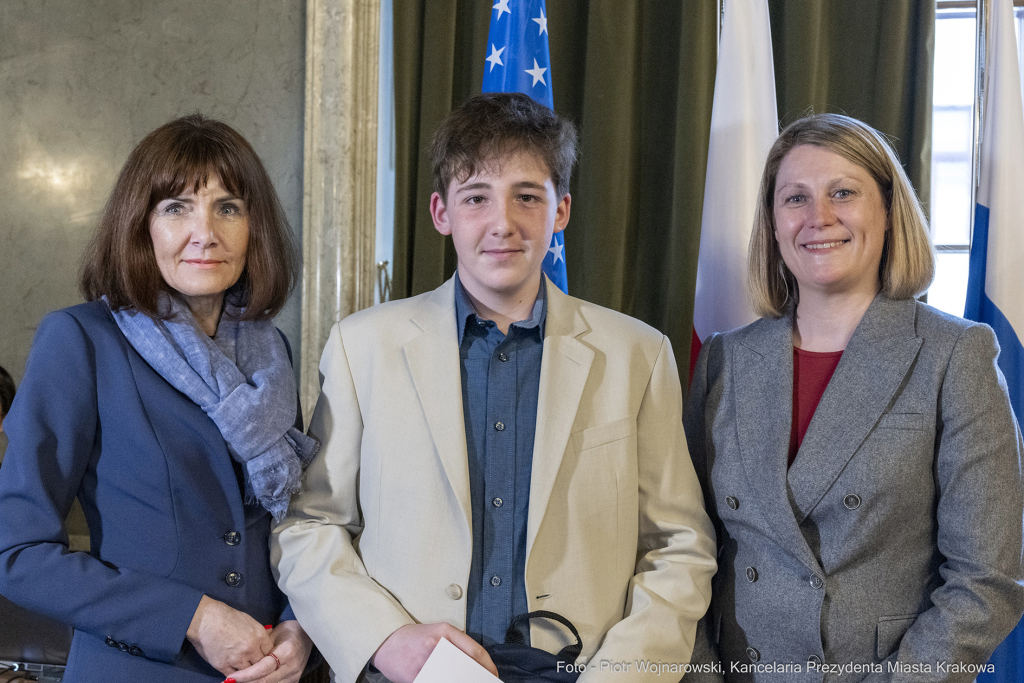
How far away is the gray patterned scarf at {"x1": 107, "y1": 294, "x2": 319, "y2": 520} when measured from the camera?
5.41 ft

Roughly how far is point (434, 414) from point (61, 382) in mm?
754

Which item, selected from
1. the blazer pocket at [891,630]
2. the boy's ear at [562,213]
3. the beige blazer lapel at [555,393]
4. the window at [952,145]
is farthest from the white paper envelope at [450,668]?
the window at [952,145]

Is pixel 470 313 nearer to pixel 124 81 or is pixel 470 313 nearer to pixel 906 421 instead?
pixel 906 421

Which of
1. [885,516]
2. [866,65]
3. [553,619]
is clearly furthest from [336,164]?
[885,516]

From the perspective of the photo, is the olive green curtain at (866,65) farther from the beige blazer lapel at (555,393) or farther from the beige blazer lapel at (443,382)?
the beige blazer lapel at (443,382)

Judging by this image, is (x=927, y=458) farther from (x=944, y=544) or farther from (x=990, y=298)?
(x=990, y=298)

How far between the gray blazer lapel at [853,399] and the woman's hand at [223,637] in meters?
1.21

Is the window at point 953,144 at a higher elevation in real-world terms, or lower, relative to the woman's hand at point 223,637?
higher

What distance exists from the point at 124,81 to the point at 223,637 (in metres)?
2.41

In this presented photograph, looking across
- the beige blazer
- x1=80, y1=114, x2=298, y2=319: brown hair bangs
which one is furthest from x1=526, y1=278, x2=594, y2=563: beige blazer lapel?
x1=80, y1=114, x2=298, y2=319: brown hair bangs

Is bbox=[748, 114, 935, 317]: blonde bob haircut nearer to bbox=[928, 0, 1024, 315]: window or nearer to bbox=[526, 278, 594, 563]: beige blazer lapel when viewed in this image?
bbox=[526, 278, 594, 563]: beige blazer lapel

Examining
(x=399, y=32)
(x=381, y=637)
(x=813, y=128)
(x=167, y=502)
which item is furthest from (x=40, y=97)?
(x=813, y=128)

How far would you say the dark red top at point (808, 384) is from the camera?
6.00 feet

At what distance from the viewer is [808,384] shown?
1865 mm
